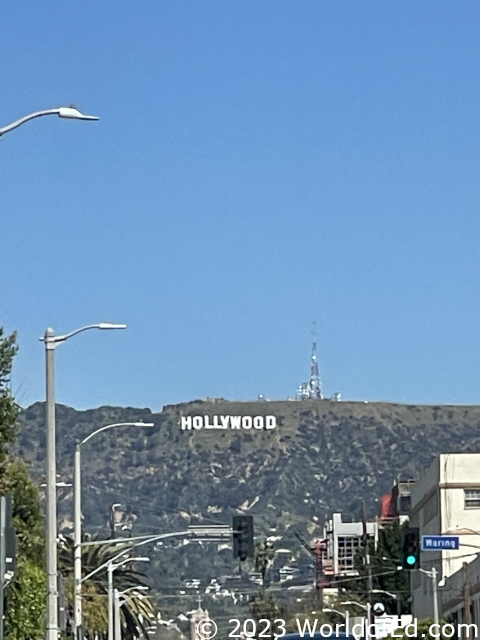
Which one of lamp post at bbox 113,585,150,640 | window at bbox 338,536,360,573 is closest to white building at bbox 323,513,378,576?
window at bbox 338,536,360,573

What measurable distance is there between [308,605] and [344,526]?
13135 millimetres

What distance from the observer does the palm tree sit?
75.8 metres

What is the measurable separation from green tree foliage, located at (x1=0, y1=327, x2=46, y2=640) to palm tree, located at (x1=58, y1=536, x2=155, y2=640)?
11615 mm

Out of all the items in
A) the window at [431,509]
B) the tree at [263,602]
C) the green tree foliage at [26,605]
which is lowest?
the tree at [263,602]

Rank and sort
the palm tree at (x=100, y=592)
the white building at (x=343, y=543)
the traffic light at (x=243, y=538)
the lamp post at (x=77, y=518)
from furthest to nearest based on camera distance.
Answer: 1. the white building at (x=343, y=543)
2. the palm tree at (x=100, y=592)
3. the traffic light at (x=243, y=538)
4. the lamp post at (x=77, y=518)

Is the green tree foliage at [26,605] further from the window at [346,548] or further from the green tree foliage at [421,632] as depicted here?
the window at [346,548]

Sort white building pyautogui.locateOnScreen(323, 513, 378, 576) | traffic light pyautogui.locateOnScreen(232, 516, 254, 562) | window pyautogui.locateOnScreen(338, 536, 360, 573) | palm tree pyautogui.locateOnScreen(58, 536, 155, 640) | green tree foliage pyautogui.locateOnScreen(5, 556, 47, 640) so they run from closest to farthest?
green tree foliage pyautogui.locateOnScreen(5, 556, 47, 640) → traffic light pyautogui.locateOnScreen(232, 516, 254, 562) → palm tree pyautogui.locateOnScreen(58, 536, 155, 640) → white building pyautogui.locateOnScreen(323, 513, 378, 576) → window pyautogui.locateOnScreen(338, 536, 360, 573)

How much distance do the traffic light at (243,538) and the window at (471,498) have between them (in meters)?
52.7

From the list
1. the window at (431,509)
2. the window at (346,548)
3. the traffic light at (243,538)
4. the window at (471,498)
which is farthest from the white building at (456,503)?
the window at (346,548)

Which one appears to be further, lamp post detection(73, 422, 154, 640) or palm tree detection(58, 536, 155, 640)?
palm tree detection(58, 536, 155, 640)

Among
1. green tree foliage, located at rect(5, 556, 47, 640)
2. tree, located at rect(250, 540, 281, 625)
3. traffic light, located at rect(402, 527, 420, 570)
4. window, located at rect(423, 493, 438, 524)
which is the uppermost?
window, located at rect(423, 493, 438, 524)

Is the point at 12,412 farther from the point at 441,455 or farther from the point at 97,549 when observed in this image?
the point at 441,455

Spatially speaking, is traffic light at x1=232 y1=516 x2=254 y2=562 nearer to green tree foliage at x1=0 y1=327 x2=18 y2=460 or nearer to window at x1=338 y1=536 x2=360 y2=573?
green tree foliage at x1=0 y1=327 x2=18 y2=460

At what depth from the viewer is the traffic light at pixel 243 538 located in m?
54.3
